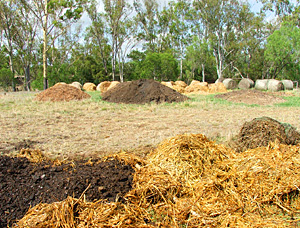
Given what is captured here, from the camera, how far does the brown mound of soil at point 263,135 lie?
4316 millimetres

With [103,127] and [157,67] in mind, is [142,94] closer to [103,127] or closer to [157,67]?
[103,127]

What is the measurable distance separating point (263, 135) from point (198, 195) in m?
2.05

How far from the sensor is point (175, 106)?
10.5m

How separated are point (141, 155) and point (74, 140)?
164 centimetres

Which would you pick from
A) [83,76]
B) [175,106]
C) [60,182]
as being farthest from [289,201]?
[83,76]

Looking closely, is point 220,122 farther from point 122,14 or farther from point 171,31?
point 171,31

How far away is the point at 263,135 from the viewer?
4371 millimetres

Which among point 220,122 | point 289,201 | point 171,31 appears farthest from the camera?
point 171,31

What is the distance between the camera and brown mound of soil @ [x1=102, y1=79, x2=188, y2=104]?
1167 cm

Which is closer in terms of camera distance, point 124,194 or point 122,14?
point 124,194

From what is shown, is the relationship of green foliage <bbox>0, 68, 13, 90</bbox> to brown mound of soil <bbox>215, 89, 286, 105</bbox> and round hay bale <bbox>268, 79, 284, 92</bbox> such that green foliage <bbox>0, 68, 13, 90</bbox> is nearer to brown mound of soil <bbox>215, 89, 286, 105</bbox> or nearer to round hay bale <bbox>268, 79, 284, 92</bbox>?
brown mound of soil <bbox>215, 89, 286, 105</bbox>

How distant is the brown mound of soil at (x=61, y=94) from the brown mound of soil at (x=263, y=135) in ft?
28.7

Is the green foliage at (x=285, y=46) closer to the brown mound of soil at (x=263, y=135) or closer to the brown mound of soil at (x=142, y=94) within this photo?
the brown mound of soil at (x=142, y=94)

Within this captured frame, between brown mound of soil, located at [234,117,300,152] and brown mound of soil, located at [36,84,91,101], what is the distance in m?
8.75
